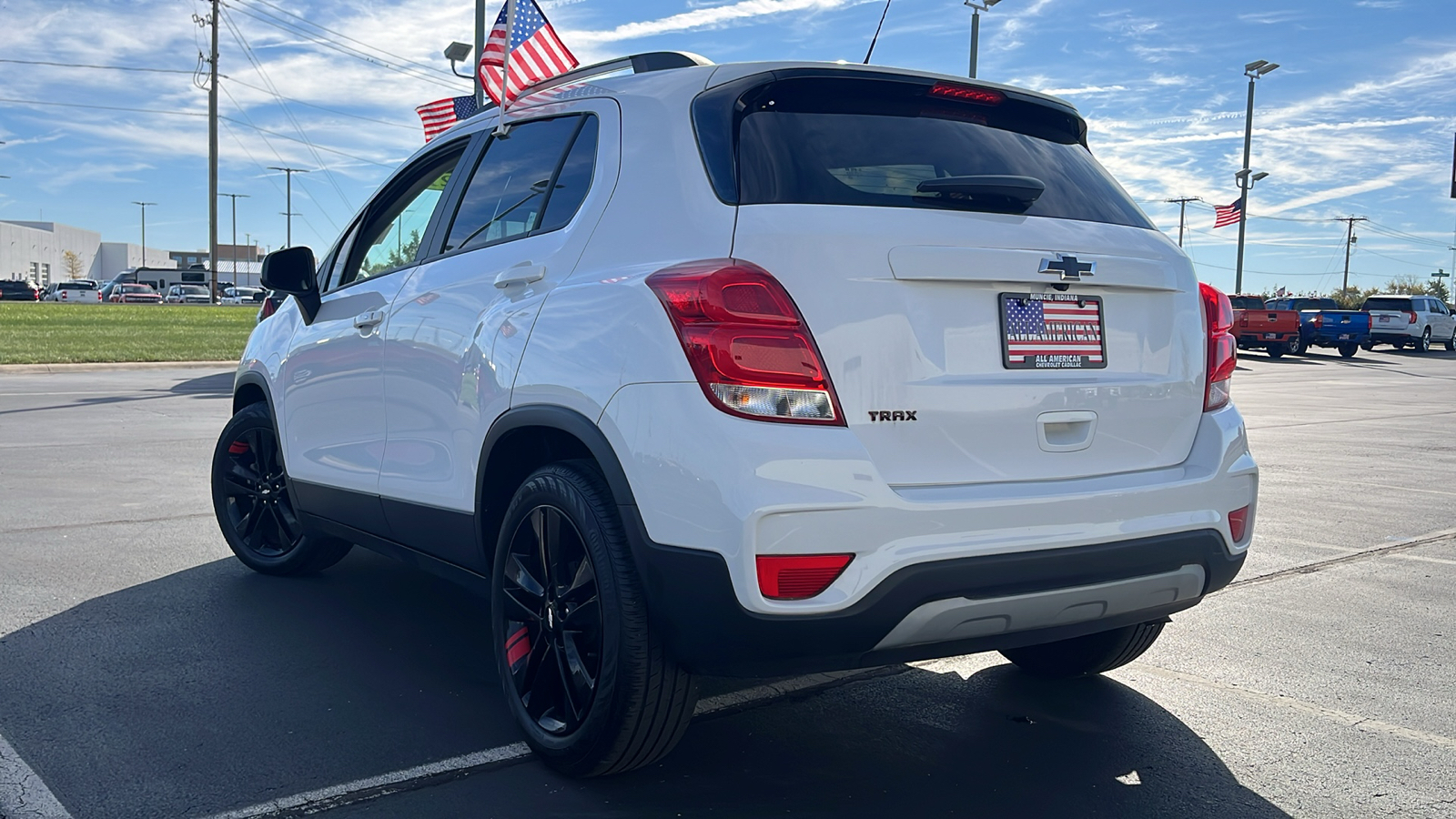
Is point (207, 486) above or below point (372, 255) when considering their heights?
below

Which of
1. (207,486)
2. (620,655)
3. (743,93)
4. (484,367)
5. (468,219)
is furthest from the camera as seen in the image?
(207,486)

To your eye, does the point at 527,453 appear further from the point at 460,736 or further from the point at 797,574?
the point at 797,574

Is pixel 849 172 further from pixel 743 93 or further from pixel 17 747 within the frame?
pixel 17 747

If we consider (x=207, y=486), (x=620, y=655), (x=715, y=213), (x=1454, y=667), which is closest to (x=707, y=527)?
(x=620, y=655)

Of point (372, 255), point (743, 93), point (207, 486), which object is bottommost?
Answer: point (207, 486)

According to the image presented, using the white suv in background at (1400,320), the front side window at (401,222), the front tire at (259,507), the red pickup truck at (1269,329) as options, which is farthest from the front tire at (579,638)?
the white suv in background at (1400,320)

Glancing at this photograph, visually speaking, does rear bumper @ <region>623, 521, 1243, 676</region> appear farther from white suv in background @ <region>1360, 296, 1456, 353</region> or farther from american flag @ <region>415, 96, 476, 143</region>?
white suv in background @ <region>1360, 296, 1456, 353</region>

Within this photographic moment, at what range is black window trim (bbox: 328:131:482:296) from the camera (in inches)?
170

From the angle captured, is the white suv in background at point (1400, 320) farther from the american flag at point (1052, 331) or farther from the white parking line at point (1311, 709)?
the american flag at point (1052, 331)

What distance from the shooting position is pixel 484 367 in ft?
11.8

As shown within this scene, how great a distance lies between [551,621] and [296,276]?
7.55 feet

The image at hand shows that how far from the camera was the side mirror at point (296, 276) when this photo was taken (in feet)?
15.9

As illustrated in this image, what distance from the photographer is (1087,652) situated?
4.02 metres

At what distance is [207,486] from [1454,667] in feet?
22.5
